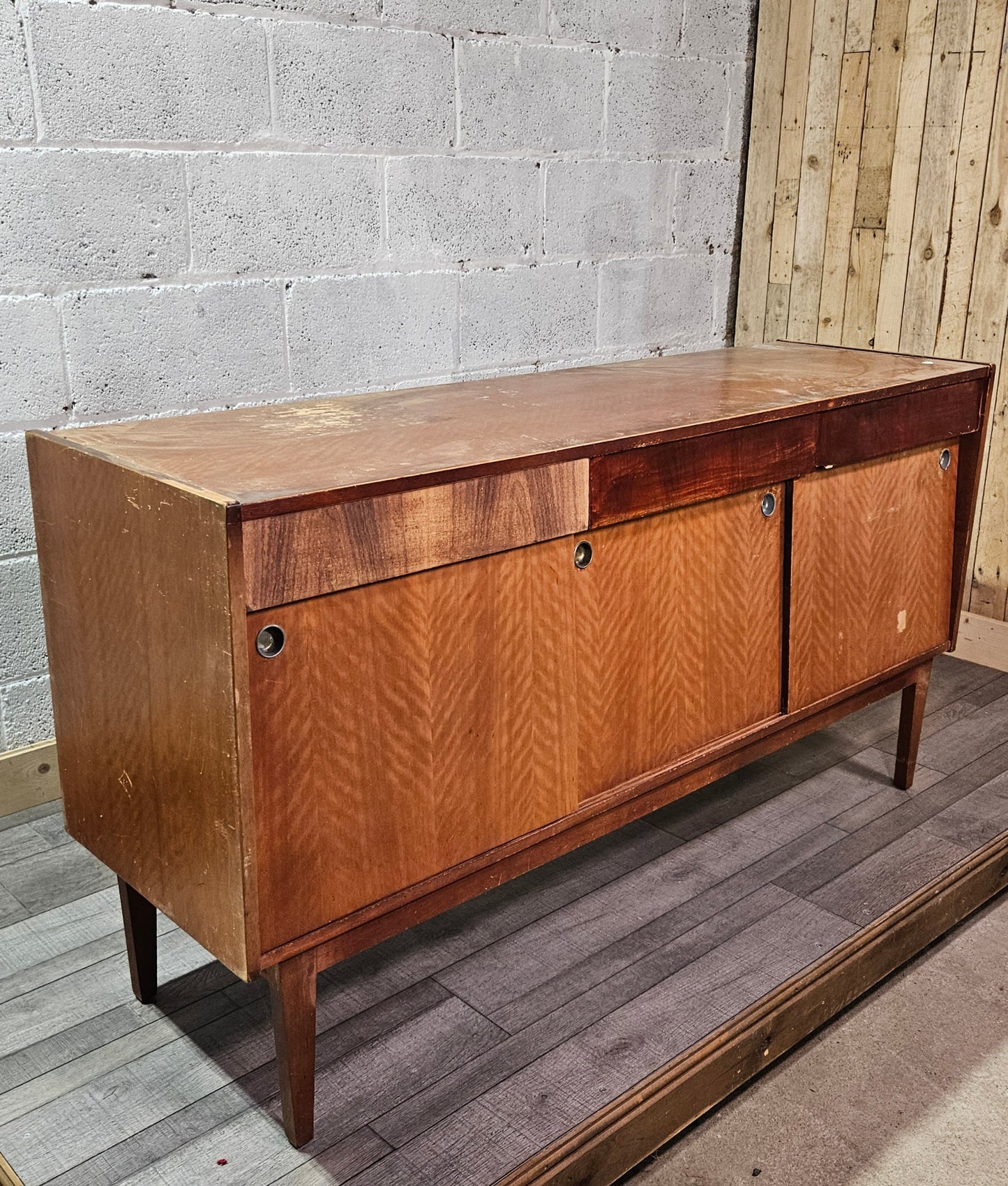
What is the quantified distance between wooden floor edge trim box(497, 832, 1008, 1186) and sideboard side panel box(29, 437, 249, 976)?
514mm

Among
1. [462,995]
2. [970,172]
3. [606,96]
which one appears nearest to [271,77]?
[606,96]

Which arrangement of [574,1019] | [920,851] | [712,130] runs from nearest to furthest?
[574,1019] < [920,851] < [712,130]

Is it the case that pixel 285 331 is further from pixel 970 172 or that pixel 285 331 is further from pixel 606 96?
pixel 970 172

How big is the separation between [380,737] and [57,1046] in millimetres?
716

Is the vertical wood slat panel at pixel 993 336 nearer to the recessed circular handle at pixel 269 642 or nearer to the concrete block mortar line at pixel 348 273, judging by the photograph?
the concrete block mortar line at pixel 348 273

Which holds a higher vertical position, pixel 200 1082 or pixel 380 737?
pixel 380 737

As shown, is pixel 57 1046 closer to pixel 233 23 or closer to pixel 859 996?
pixel 859 996

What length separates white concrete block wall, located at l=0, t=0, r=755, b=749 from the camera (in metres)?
2.25

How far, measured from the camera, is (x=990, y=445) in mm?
3049

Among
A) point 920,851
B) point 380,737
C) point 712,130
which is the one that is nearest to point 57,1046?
point 380,737

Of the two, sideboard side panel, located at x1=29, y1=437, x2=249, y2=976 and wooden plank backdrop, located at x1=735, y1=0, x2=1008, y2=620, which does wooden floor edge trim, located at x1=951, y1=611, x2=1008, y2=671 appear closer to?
wooden plank backdrop, located at x1=735, y1=0, x2=1008, y2=620

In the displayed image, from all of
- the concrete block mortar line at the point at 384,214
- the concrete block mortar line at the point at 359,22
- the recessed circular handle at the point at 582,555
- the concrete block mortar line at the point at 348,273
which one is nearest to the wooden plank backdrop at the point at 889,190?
the concrete block mortar line at the point at 348,273

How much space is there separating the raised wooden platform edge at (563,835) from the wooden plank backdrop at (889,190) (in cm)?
117

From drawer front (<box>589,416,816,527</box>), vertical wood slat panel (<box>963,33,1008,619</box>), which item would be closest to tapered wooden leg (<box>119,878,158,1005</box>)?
drawer front (<box>589,416,816,527</box>)
